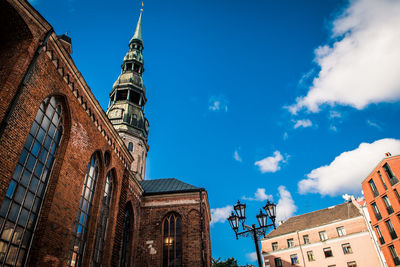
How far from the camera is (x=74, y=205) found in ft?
35.4

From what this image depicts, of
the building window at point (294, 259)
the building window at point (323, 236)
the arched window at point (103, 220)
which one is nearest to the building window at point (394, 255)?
the building window at point (323, 236)

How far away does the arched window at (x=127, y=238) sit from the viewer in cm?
1686

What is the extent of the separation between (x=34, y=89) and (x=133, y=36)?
34.6 m

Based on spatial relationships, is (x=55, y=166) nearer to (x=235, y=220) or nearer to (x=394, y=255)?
(x=235, y=220)

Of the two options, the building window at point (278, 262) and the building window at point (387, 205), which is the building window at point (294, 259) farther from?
the building window at point (387, 205)

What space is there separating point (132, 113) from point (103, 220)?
18.7 m

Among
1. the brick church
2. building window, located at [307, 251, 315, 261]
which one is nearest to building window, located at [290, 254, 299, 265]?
building window, located at [307, 251, 315, 261]

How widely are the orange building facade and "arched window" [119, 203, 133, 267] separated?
27068 millimetres

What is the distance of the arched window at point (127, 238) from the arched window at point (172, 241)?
7.78 feet

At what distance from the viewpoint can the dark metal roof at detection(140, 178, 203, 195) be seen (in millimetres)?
20281

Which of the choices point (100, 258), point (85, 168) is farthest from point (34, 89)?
point (100, 258)

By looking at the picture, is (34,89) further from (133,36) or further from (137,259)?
(133,36)

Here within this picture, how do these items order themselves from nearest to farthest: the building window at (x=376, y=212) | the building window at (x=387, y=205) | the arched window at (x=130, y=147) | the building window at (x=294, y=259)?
the building window at (x=387, y=205) → the arched window at (x=130, y=147) → the building window at (x=376, y=212) → the building window at (x=294, y=259)

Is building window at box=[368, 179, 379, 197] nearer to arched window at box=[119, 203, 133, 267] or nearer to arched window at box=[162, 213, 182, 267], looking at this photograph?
arched window at box=[162, 213, 182, 267]
